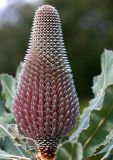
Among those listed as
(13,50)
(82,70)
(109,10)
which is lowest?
(82,70)

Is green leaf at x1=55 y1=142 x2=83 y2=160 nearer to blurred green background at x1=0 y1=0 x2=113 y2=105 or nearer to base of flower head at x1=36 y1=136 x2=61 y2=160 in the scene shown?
base of flower head at x1=36 y1=136 x2=61 y2=160

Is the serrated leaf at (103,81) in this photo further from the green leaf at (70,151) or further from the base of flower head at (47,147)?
the green leaf at (70,151)

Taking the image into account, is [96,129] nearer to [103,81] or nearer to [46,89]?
[46,89]

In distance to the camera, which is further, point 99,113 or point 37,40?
point 37,40

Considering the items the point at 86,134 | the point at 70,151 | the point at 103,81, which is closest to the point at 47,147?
the point at 86,134

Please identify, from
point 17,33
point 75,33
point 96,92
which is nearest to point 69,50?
point 75,33

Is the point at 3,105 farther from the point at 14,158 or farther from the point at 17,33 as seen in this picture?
the point at 17,33

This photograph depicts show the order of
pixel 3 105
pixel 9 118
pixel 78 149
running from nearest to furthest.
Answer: pixel 78 149
pixel 9 118
pixel 3 105

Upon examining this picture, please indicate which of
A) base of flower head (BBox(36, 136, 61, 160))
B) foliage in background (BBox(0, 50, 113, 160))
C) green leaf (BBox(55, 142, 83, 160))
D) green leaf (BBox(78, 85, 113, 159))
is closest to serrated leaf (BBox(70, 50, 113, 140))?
foliage in background (BBox(0, 50, 113, 160))
